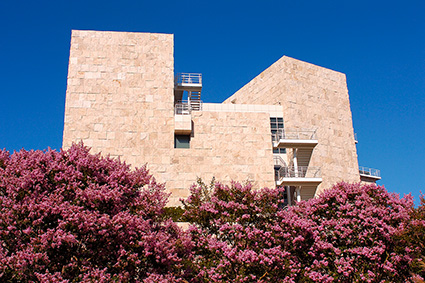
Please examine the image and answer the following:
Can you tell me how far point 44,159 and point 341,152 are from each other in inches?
922

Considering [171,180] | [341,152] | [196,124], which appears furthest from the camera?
[341,152]

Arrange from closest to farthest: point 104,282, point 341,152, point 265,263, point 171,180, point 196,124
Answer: point 104,282 → point 265,263 → point 171,180 → point 196,124 → point 341,152

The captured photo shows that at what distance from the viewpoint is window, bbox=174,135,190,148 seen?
29297mm

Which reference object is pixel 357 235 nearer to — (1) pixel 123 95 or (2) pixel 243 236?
(2) pixel 243 236

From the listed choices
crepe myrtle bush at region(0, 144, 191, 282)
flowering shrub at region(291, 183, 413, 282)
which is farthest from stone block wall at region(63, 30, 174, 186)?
flowering shrub at region(291, 183, 413, 282)

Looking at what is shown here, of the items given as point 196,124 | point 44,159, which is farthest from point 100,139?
point 44,159

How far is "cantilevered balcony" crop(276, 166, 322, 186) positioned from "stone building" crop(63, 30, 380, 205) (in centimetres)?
7

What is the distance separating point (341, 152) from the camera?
33750 mm

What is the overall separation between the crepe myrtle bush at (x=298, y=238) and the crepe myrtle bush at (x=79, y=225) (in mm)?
1736

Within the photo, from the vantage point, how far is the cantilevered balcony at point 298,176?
95.8 feet

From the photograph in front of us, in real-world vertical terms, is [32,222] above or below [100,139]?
below

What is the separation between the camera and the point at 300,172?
101 feet

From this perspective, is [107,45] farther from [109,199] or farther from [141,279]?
[141,279]

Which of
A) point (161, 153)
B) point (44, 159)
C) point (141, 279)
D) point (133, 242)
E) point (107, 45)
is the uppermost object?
point (107, 45)
